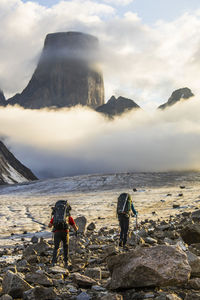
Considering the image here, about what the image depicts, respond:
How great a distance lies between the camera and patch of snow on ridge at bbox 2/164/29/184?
6739 inches

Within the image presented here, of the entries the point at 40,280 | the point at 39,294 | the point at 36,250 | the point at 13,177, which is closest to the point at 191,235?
the point at 36,250

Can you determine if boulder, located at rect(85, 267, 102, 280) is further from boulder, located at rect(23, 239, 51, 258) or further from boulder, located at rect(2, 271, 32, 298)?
boulder, located at rect(23, 239, 51, 258)

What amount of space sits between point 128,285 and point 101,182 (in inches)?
3060

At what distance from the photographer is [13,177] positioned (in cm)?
17862

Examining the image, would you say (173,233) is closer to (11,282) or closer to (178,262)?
(178,262)

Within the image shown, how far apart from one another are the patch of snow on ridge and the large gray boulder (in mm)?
169515

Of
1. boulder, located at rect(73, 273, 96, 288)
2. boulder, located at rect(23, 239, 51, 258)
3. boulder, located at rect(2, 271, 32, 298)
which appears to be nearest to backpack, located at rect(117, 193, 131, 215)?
boulder, located at rect(23, 239, 51, 258)

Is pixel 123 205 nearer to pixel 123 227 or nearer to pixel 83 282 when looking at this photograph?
pixel 123 227

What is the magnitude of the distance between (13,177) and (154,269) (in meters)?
180

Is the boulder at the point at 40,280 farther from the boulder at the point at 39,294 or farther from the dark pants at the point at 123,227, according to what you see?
the dark pants at the point at 123,227

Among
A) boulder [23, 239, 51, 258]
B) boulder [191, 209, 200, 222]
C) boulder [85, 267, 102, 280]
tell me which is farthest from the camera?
boulder [191, 209, 200, 222]

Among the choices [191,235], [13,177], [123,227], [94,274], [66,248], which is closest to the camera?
[94,274]

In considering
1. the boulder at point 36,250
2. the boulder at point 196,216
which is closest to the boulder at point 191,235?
the boulder at point 36,250

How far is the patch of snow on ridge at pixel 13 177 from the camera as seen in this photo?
171175 millimetres
